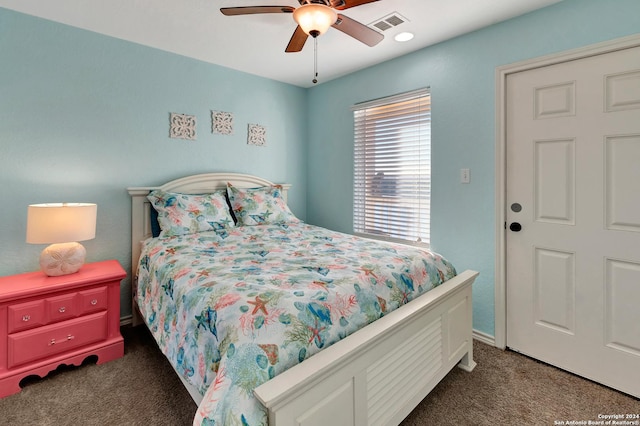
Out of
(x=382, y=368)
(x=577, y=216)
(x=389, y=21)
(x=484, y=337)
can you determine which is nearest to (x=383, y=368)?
(x=382, y=368)

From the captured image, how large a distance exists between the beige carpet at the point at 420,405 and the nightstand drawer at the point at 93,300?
37 cm

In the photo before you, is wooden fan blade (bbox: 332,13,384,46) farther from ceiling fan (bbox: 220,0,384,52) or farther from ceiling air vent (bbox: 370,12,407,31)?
ceiling air vent (bbox: 370,12,407,31)

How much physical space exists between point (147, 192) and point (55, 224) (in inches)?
31.2

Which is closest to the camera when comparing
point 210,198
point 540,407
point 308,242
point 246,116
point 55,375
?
point 540,407

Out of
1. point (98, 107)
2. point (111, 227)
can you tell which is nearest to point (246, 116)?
point (98, 107)

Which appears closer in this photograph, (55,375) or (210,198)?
(55,375)

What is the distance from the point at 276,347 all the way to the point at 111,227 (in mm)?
2208

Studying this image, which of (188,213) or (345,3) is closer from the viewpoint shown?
(345,3)

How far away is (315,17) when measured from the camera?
158cm

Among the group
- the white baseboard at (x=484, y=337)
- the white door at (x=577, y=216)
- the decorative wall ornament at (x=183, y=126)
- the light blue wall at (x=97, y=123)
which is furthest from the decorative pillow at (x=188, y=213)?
the white door at (x=577, y=216)

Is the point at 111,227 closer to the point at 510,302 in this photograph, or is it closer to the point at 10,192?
the point at 10,192

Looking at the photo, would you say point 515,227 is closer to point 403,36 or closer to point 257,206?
point 403,36

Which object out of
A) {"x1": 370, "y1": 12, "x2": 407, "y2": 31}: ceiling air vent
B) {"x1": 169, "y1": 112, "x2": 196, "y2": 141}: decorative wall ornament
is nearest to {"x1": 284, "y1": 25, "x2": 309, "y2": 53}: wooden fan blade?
{"x1": 370, "y1": 12, "x2": 407, "y2": 31}: ceiling air vent

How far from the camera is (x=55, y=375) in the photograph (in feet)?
6.38
